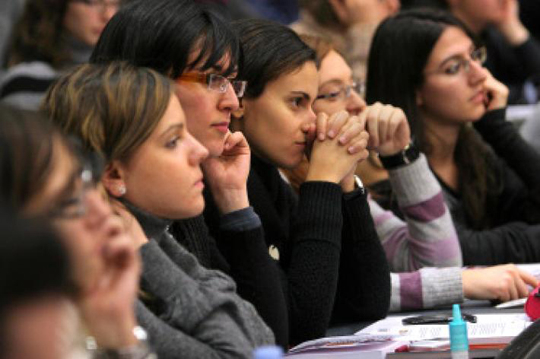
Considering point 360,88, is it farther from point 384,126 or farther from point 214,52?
point 214,52

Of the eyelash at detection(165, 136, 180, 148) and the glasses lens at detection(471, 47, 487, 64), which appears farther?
the glasses lens at detection(471, 47, 487, 64)

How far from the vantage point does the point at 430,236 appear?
12.1 ft

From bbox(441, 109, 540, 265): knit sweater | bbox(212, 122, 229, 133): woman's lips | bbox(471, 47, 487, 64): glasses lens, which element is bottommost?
bbox(441, 109, 540, 265): knit sweater

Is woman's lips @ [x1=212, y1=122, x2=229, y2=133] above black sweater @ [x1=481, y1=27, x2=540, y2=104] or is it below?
above

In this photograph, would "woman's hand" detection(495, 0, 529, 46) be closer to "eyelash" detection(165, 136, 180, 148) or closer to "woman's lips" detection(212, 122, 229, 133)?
"woman's lips" detection(212, 122, 229, 133)

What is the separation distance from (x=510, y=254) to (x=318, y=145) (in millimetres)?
1126

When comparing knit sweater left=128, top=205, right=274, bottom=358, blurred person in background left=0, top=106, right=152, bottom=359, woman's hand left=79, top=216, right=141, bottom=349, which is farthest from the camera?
knit sweater left=128, top=205, right=274, bottom=358

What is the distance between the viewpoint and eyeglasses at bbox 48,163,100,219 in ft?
3.99

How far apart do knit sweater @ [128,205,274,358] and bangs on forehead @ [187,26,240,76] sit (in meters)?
0.54

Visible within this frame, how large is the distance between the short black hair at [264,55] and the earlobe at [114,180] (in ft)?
2.95

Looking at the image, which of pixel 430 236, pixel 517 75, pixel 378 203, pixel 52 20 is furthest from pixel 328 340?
pixel 517 75

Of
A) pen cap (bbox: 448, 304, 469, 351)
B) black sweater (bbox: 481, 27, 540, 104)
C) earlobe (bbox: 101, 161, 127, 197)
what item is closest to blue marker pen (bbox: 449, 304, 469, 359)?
pen cap (bbox: 448, 304, 469, 351)

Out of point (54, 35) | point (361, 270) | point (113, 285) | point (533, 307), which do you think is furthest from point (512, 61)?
point (113, 285)

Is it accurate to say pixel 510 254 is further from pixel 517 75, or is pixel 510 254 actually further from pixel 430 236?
pixel 517 75
